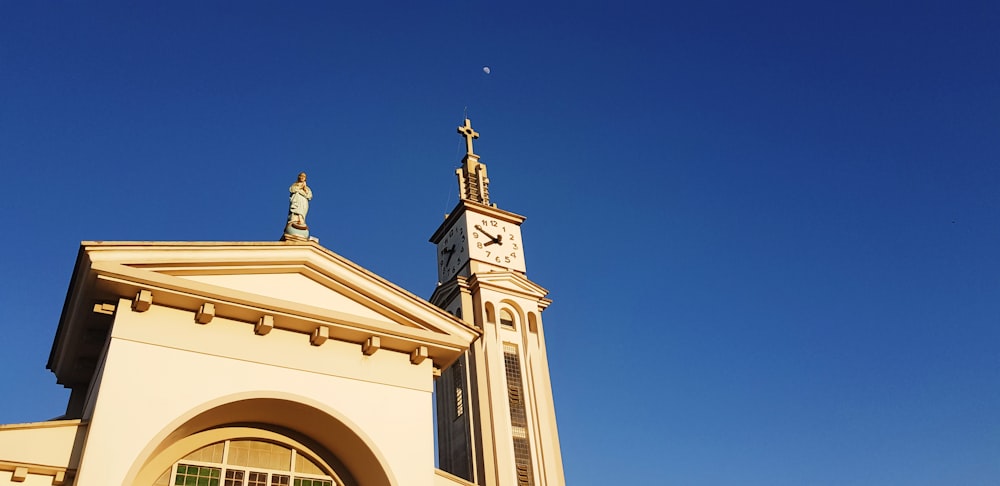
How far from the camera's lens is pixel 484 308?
89.2 feet

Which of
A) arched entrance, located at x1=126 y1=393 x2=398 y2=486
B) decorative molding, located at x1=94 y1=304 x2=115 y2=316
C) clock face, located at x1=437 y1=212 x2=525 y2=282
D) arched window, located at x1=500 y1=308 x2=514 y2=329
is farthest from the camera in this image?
clock face, located at x1=437 y1=212 x2=525 y2=282

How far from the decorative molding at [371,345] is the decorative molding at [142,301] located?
4155mm

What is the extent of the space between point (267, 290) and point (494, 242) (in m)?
15.1

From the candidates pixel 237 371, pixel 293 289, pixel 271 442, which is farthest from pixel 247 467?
pixel 293 289

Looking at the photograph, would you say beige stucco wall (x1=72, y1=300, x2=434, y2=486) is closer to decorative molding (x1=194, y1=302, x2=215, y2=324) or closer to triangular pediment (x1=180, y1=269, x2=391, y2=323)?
decorative molding (x1=194, y1=302, x2=215, y2=324)

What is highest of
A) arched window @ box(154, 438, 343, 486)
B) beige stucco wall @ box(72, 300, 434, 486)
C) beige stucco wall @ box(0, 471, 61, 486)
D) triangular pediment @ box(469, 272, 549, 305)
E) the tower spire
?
the tower spire

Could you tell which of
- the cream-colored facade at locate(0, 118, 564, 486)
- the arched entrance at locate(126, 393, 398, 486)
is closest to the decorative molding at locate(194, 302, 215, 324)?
the cream-colored facade at locate(0, 118, 564, 486)

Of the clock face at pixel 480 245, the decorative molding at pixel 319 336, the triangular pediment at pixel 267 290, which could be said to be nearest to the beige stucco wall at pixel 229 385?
the decorative molding at pixel 319 336

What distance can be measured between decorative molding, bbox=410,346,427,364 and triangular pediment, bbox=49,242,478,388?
9 centimetres

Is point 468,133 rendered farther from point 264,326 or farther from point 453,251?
point 264,326

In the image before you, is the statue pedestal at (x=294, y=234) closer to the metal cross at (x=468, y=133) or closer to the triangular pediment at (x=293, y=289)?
the triangular pediment at (x=293, y=289)

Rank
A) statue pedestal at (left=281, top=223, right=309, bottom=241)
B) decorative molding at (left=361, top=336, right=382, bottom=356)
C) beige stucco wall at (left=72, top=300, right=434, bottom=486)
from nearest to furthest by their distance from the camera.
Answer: beige stucco wall at (left=72, top=300, right=434, bottom=486)
decorative molding at (left=361, top=336, right=382, bottom=356)
statue pedestal at (left=281, top=223, right=309, bottom=241)

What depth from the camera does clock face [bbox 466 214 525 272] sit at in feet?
96.8

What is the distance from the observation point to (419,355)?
16.6 metres
